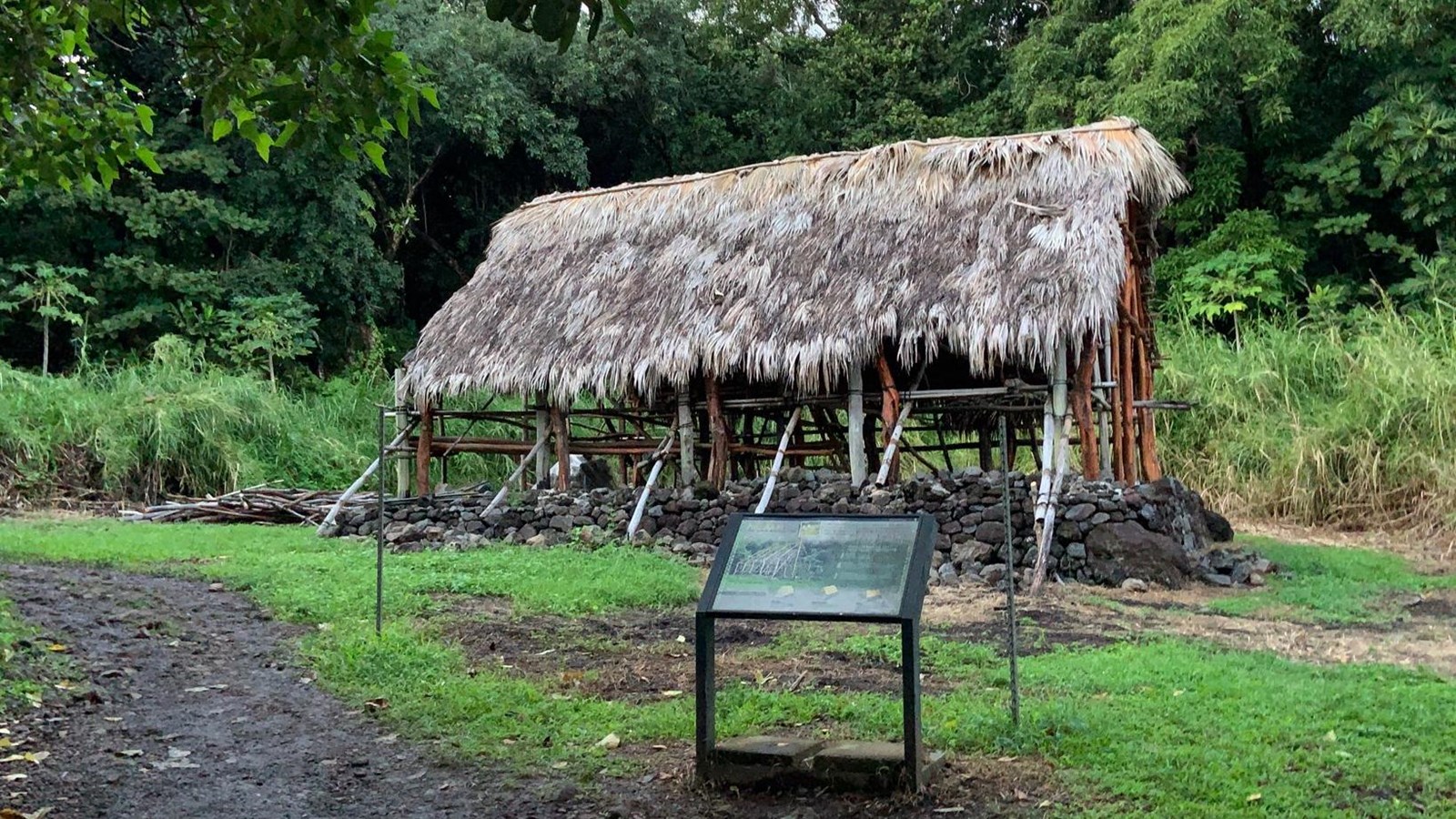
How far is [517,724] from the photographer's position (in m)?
5.54

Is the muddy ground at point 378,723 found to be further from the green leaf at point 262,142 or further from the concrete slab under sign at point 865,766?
the green leaf at point 262,142

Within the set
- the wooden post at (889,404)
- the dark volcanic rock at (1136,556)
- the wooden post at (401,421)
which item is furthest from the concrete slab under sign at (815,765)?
the wooden post at (401,421)

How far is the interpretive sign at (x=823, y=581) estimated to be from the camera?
443cm

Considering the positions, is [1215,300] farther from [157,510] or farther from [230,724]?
[230,724]

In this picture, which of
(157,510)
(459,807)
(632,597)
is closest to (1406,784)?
(459,807)

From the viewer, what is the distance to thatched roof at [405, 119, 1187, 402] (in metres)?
11.4

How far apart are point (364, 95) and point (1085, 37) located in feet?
61.4

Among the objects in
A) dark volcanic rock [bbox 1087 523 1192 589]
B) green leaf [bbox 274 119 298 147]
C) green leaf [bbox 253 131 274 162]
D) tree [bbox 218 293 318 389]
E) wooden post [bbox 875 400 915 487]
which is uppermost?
tree [bbox 218 293 318 389]

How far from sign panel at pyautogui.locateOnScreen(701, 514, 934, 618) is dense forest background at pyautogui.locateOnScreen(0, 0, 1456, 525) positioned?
1093 centimetres

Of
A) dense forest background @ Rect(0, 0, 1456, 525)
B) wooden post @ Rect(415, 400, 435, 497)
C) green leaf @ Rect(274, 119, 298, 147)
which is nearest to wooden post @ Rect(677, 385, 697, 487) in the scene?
wooden post @ Rect(415, 400, 435, 497)

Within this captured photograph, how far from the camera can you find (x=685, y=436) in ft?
44.5

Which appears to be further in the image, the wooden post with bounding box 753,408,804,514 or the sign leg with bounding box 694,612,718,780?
the wooden post with bounding box 753,408,804,514

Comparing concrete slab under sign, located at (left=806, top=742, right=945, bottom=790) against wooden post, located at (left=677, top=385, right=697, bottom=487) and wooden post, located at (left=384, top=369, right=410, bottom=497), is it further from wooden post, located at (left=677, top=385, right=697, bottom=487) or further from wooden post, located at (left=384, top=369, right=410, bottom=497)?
wooden post, located at (left=384, top=369, right=410, bottom=497)

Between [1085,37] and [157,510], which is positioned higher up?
[1085,37]
